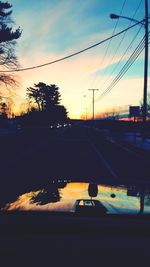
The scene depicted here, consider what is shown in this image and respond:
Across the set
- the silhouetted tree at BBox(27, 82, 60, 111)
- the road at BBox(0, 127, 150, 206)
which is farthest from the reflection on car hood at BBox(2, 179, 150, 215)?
the silhouetted tree at BBox(27, 82, 60, 111)

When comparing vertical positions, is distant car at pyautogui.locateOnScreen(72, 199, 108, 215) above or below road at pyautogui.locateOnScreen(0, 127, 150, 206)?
above

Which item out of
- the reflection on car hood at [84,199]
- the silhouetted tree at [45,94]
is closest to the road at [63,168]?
the reflection on car hood at [84,199]

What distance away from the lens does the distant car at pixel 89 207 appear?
12.6 feet

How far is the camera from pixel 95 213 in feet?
12.5

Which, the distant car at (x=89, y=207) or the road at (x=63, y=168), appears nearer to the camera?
the distant car at (x=89, y=207)

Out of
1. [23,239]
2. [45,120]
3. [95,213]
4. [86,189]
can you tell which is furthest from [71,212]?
[45,120]

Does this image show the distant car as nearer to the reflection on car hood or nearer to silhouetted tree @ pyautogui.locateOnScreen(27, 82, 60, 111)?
the reflection on car hood

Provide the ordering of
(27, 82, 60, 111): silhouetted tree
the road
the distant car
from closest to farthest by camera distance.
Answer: the distant car, the road, (27, 82, 60, 111): silhouetted tree

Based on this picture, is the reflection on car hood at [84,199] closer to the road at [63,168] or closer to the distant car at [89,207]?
the distant car at [89,207]

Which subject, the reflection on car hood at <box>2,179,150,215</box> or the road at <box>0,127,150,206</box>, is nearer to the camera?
the reflection on car hood at <box>2,179,150,215</box>

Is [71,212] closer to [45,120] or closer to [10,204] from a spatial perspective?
[10,204]

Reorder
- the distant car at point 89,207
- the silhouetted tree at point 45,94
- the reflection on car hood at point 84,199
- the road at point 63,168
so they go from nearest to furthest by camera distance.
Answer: the distant car at point 89,207 → the reflection on car hood at point 84,199 → the road at point 63,168 → the silhouetted tree at point 45,94

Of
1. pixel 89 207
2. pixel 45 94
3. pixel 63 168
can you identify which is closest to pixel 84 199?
pixel 89 207

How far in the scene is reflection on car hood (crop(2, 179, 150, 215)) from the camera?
3.95 metres
